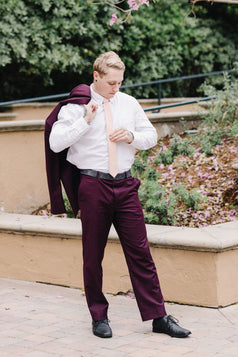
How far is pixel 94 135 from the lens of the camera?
171 inches

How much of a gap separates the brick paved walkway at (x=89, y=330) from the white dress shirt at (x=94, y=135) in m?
1.15

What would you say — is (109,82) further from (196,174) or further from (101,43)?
(101,43)

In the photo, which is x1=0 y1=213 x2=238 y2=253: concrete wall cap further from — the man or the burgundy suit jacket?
the burgundy suit jacket

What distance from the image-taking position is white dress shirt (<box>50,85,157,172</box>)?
13.8ft

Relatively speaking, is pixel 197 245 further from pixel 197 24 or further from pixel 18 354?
pixel 197 24

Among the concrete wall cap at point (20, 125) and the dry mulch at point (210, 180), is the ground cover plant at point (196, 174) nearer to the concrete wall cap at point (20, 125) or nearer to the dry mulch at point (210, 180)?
the dry mulch at point (210, 180)

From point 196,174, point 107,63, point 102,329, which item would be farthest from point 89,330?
point 196,174

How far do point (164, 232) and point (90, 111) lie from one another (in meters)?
1.50

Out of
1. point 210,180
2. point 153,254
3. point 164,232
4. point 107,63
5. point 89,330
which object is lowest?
point 89,330

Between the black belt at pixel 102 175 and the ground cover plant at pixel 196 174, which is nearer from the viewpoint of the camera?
the black belt at pixel 102 175

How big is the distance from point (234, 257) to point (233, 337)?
0.88 metres

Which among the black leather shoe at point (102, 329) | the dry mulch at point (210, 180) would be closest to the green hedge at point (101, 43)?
the dry mulch at point (210, 180)

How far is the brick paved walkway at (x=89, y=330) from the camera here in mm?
4098

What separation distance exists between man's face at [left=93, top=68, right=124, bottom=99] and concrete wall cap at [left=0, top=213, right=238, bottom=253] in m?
1.36
